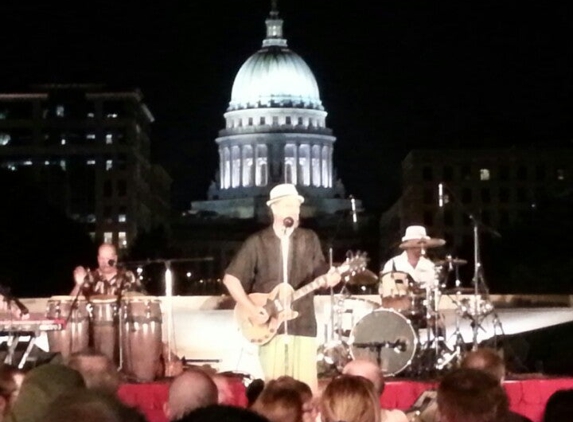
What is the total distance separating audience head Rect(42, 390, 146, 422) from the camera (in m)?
5.21

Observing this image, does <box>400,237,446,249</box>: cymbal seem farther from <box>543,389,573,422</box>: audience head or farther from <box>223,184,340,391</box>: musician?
<box>543,389,573,422</box>: audience head

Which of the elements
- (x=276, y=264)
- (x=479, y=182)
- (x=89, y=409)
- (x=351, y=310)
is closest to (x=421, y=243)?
(x=351, y=310)

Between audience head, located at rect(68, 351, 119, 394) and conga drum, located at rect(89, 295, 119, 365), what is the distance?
9.22m

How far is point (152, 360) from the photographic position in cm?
1795

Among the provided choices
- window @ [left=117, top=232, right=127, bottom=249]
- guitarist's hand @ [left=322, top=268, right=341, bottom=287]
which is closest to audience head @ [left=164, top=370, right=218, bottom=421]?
guitarist's hand @ [left=322, top=268, right=341, bottom=287]

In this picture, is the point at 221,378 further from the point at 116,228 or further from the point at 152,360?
the point at 116,228

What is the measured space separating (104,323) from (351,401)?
10198 millimetres

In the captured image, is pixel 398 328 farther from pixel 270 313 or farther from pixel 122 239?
pixel 122 239

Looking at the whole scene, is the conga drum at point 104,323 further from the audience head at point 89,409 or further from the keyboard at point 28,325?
the audience head at point 89,409

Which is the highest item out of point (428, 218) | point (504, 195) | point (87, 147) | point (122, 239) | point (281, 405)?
point (87, 147)

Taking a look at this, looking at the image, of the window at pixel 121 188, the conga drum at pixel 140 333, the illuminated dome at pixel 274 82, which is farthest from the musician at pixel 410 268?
the illuminated dome at pixel 274 82

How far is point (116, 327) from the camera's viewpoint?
18.2m

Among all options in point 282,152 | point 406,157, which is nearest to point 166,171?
point 282,152

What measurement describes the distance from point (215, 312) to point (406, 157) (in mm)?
108914
